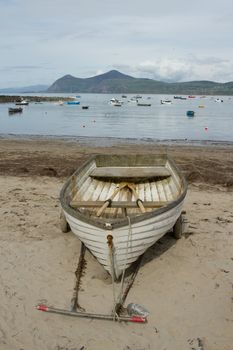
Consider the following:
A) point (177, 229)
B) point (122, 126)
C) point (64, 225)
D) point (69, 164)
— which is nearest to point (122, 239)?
point (177, 229)

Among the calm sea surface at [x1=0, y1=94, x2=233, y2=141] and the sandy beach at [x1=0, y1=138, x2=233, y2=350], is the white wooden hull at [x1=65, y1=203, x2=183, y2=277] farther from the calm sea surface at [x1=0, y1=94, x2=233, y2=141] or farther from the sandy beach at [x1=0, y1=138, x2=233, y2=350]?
the calm sea surface at [x1=0, y1=94, x2=233, y2=141]

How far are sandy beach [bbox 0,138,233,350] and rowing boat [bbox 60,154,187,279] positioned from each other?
0.66 metres

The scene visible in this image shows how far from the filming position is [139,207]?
26.5 feet

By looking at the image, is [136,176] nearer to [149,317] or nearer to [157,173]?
[157,173]

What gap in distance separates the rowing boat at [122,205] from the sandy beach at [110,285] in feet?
2.16

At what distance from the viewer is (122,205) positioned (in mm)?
8133

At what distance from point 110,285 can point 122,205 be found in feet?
5.97

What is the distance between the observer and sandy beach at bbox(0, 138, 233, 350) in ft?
18.5

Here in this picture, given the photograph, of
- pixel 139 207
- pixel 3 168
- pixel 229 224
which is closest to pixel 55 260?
pixel 139 207

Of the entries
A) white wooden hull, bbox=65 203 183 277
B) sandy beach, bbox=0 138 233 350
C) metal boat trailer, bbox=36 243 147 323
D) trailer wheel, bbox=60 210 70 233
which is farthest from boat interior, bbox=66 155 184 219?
metal boat trailer, bbox=36 243 147 323

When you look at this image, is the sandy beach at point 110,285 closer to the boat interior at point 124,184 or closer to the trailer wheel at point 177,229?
the trailer wheel at point 177,229

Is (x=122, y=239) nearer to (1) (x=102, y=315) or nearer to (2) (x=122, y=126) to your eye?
(1) (x=102, y=315)

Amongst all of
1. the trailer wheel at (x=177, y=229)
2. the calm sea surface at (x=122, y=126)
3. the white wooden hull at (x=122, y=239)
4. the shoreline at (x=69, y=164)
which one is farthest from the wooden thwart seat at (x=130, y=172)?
the calm sea surface at (x=122, y=126)

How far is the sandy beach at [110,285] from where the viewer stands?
5645 mm
